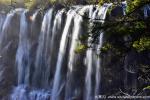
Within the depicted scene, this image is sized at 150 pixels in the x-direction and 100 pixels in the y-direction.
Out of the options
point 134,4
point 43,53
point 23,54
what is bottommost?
point 134,4

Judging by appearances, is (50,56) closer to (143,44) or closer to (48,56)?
(48,56)

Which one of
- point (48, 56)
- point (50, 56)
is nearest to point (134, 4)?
point (50, 56)

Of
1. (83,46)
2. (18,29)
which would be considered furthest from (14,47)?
(83,46)

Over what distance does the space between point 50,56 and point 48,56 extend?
233 millimetres

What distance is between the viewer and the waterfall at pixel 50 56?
84.7 feet

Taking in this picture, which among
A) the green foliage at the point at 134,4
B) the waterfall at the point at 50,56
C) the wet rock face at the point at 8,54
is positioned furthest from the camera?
the wet rock face at the point at 8,54

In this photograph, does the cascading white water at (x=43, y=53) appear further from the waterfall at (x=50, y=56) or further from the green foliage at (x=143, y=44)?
the green foliage at (x=143, y=44)

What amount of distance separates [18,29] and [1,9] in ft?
12.3

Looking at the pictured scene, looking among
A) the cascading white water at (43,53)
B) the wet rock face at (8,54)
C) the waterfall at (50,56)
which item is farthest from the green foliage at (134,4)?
the wet rock face at (8,54)

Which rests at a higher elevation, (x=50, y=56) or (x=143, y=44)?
(x=50, y=56)

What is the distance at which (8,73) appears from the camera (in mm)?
33094

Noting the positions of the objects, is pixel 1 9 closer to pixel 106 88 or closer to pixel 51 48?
pixel 51 48

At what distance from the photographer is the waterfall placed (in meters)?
25.8

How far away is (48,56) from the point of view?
30.4 meters
